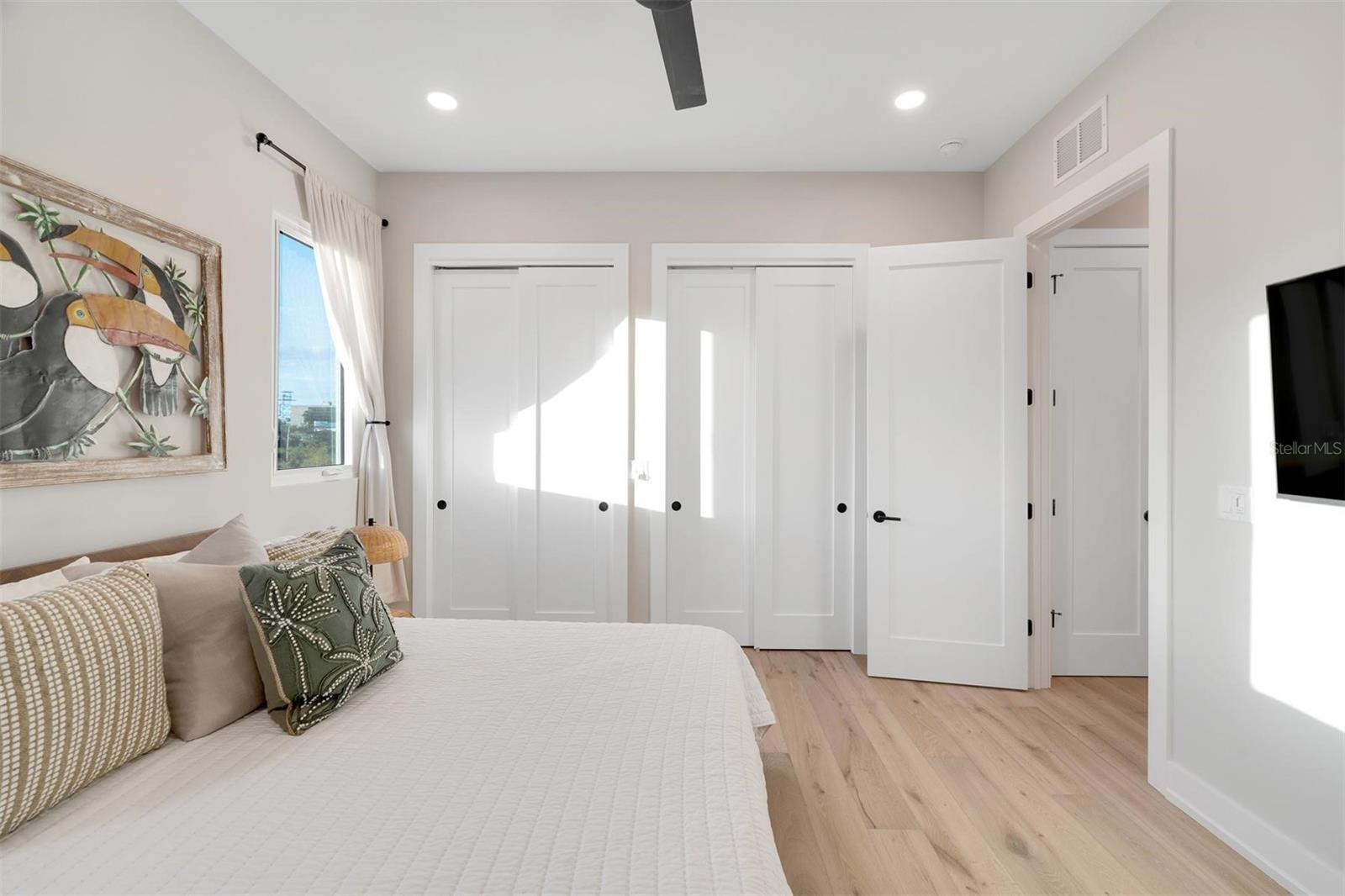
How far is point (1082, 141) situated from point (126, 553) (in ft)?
12.6

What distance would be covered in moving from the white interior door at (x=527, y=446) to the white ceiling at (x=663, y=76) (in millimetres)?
764

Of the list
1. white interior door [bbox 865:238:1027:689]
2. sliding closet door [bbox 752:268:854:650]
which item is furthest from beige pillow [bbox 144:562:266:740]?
white interior door [bbox 865:238:1027:689]

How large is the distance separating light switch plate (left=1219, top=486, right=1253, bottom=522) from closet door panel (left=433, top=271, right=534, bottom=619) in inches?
119

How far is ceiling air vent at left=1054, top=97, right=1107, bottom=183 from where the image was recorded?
238cm

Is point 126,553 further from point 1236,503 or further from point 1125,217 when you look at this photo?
point 1125,217

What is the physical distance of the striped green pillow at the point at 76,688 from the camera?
37.9 inches

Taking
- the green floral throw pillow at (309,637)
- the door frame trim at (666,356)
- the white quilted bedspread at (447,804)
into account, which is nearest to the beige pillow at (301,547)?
the green floral throw pillow at (309,637)

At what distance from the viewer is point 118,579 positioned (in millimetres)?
1237

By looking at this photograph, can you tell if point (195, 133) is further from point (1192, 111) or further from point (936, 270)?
point (1192, 111)

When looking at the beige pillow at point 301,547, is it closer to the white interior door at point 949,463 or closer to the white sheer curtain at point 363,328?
the white sheer curtain at point 363,328

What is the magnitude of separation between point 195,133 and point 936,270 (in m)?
3.18

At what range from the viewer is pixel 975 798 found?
2010 mm

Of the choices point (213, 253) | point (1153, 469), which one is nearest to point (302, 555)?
point (213, 253)

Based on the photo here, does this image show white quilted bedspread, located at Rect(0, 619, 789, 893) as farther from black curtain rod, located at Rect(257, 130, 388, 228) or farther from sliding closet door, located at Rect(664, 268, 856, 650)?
black curtain rod, located at Rect(257, 130, 388, 228)
